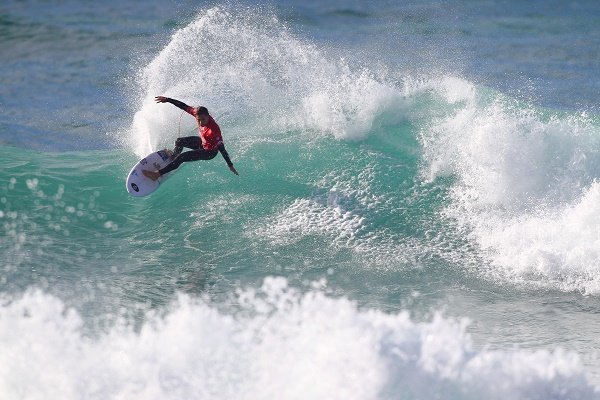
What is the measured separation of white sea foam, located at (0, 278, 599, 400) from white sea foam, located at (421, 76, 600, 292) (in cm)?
247

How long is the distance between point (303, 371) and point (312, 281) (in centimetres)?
286

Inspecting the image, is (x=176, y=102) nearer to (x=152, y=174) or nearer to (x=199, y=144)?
(x=199, y=144)

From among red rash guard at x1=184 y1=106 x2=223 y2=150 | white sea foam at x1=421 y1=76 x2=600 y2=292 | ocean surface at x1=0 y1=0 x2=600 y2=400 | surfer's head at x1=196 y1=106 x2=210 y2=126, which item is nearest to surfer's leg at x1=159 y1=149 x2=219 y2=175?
red rash guard at x1=184 y1=106 x2=223 y2=150

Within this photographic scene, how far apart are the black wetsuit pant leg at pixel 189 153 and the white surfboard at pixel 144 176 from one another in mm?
197

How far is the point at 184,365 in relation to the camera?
290 inches

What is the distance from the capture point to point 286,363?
7.34m

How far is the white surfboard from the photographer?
11.5 metres

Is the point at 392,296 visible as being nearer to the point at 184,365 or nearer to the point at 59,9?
the point at 184,365

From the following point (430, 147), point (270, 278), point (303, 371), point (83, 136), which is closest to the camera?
point (303, 371)

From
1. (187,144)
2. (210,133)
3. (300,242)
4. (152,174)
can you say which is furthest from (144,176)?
(300,242)

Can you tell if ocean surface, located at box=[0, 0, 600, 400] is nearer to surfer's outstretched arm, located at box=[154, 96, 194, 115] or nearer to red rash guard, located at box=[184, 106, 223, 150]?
red rash guard, located at box=[184, 106, 223, 150]

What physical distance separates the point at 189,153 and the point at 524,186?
4777mm

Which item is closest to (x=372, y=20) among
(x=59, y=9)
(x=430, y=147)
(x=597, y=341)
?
(x=59, y=9)

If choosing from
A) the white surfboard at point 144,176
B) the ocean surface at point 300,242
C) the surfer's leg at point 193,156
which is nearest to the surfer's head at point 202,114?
the surfer's leg at point 193,156
